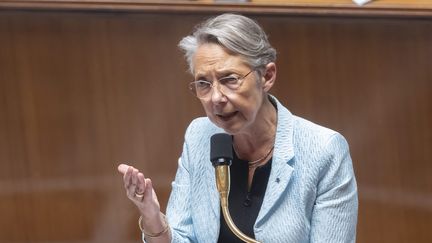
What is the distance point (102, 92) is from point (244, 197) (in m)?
0.79

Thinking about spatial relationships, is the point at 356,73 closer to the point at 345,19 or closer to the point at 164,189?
the point at 345,19

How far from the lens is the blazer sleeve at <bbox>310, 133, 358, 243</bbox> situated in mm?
1727

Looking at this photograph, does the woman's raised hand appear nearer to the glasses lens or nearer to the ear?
the glasses lens

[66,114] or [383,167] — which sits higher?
[66,114]

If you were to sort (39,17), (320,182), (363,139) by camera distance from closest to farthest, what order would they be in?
(320,182) < (39,17) < (363,139)

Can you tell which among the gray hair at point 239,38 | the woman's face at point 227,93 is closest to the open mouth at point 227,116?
the woman's face at point 227,93

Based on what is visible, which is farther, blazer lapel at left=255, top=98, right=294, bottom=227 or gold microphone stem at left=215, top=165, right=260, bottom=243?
blazer lapel at left=255, top=98, right=294, bottom=227

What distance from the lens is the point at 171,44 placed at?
248 centimetres

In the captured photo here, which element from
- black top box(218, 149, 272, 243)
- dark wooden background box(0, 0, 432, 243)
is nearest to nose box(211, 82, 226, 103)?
black top box(218, 149, 272, 243)

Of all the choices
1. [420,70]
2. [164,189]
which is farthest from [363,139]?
[164,189]

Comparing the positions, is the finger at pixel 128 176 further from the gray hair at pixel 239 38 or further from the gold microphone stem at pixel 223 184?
the gray hair at pixel 239 38

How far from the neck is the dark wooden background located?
662mm

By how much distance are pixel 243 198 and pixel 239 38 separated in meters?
0.35

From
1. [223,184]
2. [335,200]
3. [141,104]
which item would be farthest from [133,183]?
[141,104]
